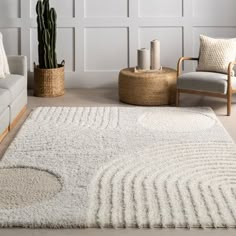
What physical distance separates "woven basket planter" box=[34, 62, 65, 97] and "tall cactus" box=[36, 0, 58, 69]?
→ 0.35ft

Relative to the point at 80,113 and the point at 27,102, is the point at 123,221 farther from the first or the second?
the point at 27,102

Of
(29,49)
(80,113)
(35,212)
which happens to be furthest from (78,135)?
(29,49)

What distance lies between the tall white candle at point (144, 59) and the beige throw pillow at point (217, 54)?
57 cm

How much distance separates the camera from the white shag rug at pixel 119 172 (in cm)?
A: 284

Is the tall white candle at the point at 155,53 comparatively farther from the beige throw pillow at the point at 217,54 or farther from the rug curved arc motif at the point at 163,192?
the rug curved arc motif at the point at 163,192

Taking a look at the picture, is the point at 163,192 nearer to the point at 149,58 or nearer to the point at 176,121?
the point at 176,121

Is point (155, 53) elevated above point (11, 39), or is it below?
below

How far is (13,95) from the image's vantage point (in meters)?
4.71

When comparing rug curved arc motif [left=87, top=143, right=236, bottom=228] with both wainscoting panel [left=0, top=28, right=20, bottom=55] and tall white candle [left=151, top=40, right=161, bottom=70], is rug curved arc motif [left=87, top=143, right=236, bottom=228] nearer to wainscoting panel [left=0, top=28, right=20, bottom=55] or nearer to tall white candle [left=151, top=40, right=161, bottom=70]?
tall white candle [left=151, top=40, right=161, bottom=70]

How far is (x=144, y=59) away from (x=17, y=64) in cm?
140

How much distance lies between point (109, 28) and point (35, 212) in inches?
158

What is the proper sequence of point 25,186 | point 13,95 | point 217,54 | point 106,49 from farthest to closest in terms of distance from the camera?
point 106,49
point 217,54
point 13,95
point 25,186

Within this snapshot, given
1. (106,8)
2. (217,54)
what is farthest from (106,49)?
(217,54)

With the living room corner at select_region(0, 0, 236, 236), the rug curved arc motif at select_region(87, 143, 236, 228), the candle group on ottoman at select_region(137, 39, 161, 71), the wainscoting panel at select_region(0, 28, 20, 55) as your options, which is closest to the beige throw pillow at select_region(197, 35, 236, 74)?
the living room corner at select_region(0, 0, 236, 236)
